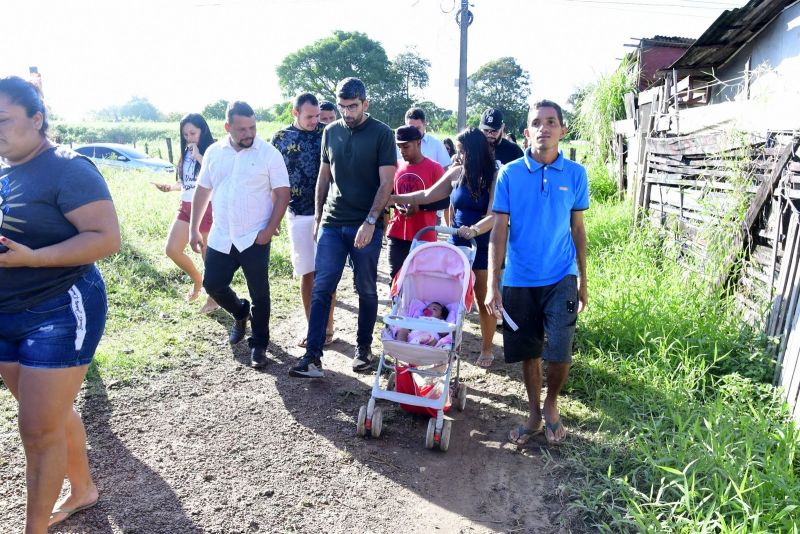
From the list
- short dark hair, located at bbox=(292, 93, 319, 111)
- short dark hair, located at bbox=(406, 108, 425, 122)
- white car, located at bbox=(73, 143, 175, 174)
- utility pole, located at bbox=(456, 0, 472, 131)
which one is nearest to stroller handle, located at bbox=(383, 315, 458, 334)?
short dark hair, located at bbox=(292, 93, 319, 111)

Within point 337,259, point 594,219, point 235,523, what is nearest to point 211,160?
point 337,259

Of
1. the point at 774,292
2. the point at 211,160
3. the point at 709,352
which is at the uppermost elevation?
the point at 211,160

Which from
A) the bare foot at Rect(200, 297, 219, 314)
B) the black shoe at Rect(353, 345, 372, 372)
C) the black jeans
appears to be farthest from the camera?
the bare foot at Rect(200, 297, 219, 314)

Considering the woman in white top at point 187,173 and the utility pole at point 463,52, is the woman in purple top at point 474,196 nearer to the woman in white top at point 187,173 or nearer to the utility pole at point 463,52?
the woman in white top at point 187,173

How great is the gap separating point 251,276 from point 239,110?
128cm

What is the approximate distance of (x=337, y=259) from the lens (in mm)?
4609

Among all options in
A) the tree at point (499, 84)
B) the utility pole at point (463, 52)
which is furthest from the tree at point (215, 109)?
the utility pole at point (463, 52)

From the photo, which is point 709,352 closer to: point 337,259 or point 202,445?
point 337,259

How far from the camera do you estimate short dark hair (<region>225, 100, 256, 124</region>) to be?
14.6 ft

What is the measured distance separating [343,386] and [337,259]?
989 millimetres

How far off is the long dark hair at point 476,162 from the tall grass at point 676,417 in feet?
5.17

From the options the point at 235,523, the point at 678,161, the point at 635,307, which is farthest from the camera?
the point at 678,161

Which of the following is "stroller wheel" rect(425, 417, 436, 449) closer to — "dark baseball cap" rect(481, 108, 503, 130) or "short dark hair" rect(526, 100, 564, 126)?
"short dark hair" rect(526, 100, 564, 126)

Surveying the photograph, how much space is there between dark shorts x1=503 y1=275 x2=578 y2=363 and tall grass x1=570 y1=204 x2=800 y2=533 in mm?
632
